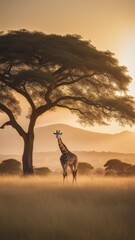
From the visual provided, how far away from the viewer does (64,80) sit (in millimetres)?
27219

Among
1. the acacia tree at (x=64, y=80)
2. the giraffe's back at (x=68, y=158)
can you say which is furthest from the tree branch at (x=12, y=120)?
the giraffe's back at (x=68, y=158)

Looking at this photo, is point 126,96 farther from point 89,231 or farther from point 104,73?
point 89,231

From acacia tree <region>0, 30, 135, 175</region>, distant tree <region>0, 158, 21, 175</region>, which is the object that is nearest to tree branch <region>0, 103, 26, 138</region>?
acacia tree <region>0, 30, 135, 175</region>

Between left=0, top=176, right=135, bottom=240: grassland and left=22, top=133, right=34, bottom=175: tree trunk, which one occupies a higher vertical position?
left=22, top=133, right=34, bottom=175: tree trunk

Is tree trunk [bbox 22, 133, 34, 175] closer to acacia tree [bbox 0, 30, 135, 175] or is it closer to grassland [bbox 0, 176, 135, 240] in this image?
acacia tree [bbox 0, 30, 135, 175]

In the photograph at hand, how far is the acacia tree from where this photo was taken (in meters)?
24.9

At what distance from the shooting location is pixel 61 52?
81.8 ft

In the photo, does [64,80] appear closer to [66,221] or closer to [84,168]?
[84,168]

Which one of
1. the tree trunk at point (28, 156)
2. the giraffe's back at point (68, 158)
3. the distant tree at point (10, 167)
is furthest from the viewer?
the distant tree at point (10, 167)

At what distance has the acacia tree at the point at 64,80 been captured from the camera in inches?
980

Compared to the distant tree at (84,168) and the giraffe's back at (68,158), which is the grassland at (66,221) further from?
the distant tree at (84,168)

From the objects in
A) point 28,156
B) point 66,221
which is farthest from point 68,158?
point 66,221

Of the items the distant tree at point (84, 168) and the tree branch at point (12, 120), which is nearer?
the tree branch at point (12, 120)

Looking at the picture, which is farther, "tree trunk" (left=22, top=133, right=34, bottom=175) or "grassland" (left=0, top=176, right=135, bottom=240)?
"tree trunk" (left=22, top=133, right=34, bottom=175)
